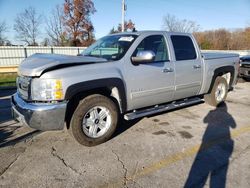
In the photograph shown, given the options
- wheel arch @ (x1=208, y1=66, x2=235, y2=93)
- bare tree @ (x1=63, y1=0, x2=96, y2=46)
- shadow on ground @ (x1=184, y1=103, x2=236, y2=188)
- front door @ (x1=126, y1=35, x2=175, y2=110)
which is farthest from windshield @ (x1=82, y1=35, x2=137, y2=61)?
bare tree @ (x1=63, y1=0, x2=96, y2=46)

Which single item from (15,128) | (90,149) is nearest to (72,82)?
(90,149)

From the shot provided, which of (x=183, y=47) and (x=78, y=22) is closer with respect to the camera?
(x=183, y=47)

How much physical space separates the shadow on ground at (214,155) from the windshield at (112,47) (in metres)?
2.19

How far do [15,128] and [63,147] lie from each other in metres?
1.50

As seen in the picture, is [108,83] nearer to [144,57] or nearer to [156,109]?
[144,57]

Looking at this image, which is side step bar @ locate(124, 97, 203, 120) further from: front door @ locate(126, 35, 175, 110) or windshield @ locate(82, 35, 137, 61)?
windshield @ locate(82, 35, 137, 61)

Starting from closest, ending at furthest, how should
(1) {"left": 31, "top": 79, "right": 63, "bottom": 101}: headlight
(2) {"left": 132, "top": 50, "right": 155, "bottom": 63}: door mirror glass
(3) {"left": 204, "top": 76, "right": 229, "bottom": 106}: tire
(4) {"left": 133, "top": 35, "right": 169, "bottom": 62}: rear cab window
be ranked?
(1) {"left": 31, "top": 79, "right": 63, "bottom": 101}: headlight
(2) {"left": 132, "top": 50, "right": 155, "bottom": 63}: door mirror glass
(4) {"left": 133, "top": 35, "right": 169, "bottom": 62}: rear cab window
(3) {"left": 204, "top": 76, "right": 229, "bottom": 106}: tire

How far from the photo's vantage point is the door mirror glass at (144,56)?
3.91m

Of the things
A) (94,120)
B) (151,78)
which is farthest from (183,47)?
(94,120)

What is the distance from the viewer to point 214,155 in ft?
11.6

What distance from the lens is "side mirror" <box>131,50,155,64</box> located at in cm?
391

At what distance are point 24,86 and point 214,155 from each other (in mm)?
3230

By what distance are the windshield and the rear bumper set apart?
1375 millimetres

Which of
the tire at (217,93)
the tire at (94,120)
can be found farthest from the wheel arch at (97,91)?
the tire at (217,93)
